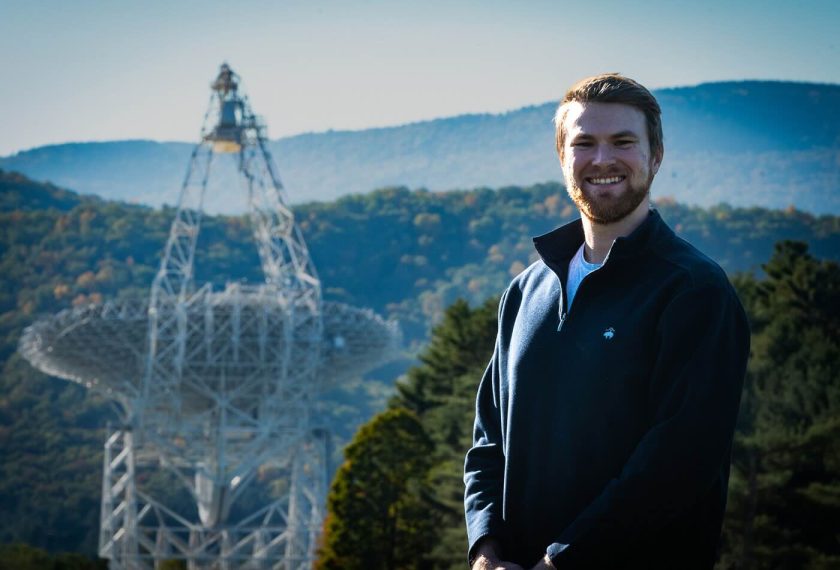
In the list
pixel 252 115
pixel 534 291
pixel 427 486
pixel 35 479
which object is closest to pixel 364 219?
pixel 35 479

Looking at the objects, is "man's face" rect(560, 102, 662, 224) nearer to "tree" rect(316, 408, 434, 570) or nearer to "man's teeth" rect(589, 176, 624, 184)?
"man's teeth" rect(589, 176, 624, 184)

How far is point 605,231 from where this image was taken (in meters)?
4.79

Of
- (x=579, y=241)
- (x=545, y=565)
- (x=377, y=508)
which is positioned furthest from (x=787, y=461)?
(x=545, y=565)

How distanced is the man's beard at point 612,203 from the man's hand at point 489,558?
1.06 meters

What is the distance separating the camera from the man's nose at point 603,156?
→ 462 cm

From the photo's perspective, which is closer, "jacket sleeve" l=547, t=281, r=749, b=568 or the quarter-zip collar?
"jacket sleeve" l=547, t=281, r=749, b=568

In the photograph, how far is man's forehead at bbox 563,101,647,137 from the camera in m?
4.63

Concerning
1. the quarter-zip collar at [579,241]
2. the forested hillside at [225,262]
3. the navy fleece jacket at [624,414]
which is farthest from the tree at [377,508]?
the forested hillside at [225,262]

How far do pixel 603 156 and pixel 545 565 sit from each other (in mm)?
1230

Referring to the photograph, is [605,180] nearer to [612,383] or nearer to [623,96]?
[623,96]

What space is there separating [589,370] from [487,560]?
0.67 m

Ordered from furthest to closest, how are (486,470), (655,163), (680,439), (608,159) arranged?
(486,470) < (655,163) < (608,159) < (680,439)

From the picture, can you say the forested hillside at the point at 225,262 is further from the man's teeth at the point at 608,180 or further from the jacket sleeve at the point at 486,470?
the man's teeth at the point at 608,180

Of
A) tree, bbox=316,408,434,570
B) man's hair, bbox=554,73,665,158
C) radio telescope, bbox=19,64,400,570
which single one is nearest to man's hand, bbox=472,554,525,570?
man's hair, bbox=554,73,665,158
